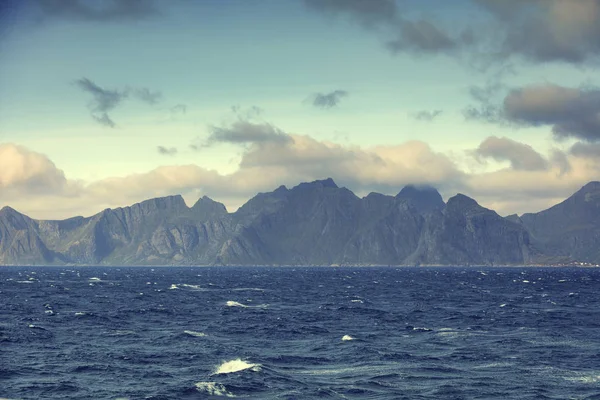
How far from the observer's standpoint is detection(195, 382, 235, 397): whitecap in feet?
211

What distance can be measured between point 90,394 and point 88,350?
2310 centimetres

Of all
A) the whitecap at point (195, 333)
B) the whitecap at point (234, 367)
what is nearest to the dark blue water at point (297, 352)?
the whitecap at point (234, 367)

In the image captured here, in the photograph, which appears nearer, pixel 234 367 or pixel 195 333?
pixel 234 367

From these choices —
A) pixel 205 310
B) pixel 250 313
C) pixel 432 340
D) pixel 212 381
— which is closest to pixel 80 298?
pixel 205 310

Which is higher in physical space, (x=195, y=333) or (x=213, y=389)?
(x=195, y=333)

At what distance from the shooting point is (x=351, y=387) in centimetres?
6712

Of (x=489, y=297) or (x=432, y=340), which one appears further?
(x=489, y=297)

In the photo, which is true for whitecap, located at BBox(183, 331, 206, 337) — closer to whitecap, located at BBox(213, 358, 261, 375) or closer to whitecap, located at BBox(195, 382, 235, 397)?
whitecap, located at BBox(213, 358, 261, 375)

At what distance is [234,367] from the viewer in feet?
246

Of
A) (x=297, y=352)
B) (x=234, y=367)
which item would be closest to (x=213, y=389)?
(x=234, y=367)

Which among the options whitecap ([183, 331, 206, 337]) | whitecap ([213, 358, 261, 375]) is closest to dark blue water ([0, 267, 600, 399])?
whitecap ([213, 358, 261, 375])

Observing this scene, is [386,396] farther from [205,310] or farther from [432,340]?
Answer: [205,310]

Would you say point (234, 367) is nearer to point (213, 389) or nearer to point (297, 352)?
point (213, 389)

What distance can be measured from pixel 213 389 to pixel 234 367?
9.56m
